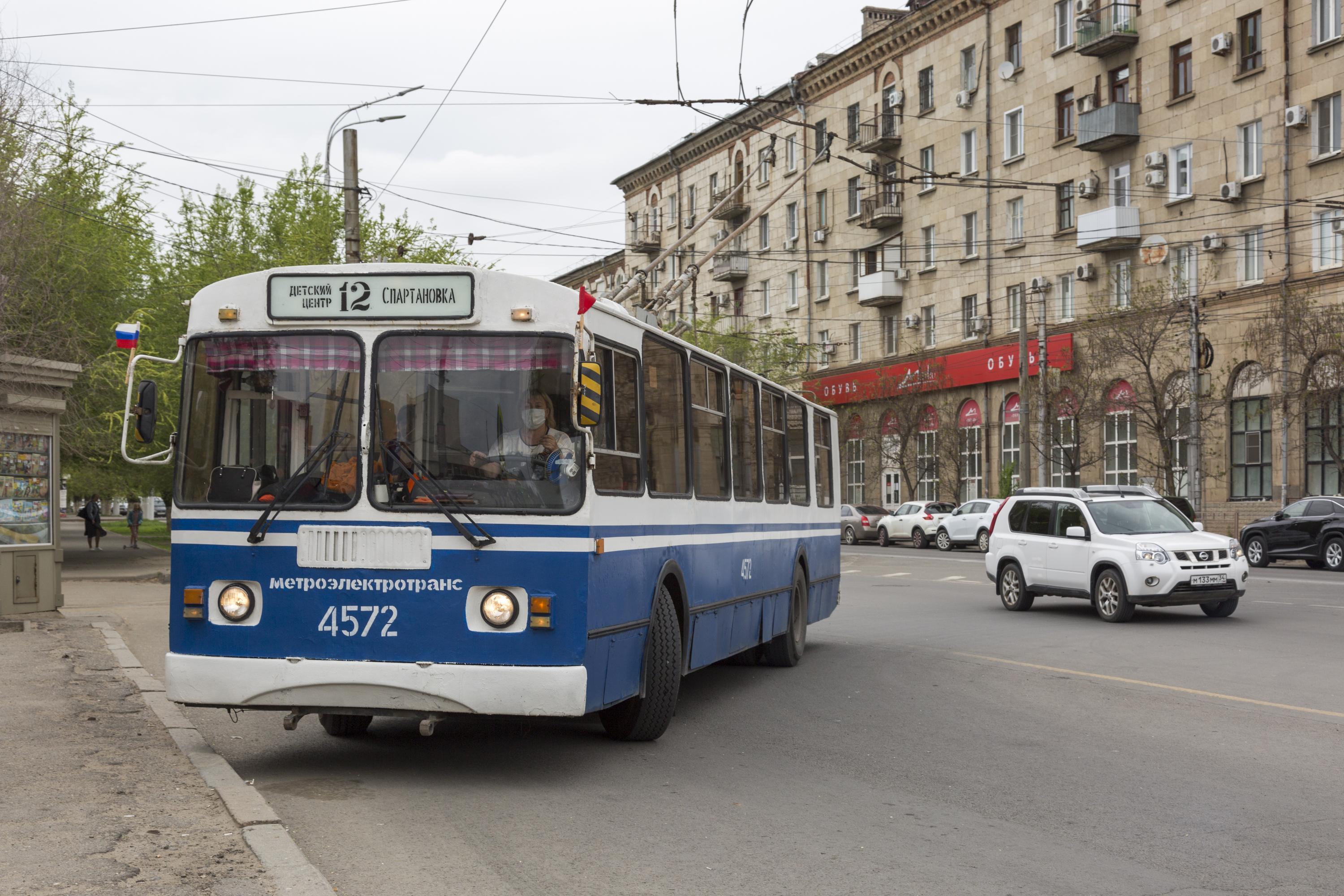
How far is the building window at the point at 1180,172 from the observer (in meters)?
42.2

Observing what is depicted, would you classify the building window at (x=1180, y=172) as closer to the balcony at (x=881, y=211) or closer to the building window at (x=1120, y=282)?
the building window at (x=1120, y=282)

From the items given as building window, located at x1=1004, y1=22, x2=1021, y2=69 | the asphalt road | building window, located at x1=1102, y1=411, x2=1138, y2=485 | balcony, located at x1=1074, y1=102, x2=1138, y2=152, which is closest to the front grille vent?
the asphalt road

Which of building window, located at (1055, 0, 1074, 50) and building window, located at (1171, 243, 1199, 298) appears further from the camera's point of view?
building window, located at (1055, 0, 1074, 50)

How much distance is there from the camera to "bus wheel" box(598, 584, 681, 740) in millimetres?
9406

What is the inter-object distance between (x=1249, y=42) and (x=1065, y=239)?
8668mm

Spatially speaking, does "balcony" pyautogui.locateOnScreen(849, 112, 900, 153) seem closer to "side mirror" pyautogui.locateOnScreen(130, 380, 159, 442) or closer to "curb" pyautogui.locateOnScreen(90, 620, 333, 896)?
"curb" pyautogui.locateOnScreen(90, 620, 333, 896)

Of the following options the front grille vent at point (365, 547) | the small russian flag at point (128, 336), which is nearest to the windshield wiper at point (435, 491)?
the front grille vent at point (365, 547)

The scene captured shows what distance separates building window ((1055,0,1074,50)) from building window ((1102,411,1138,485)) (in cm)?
1204

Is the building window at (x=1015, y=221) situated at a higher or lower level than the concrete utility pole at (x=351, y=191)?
higher

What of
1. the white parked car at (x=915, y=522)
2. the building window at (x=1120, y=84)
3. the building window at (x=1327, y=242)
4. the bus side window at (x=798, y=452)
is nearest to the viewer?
the bus side window at (x=798, y=452)

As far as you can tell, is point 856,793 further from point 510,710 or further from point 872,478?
point 872,478

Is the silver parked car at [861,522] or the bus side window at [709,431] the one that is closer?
the bus side window at [709,431]

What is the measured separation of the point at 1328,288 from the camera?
37.5 meters

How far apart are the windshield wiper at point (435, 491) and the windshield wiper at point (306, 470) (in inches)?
8.7
